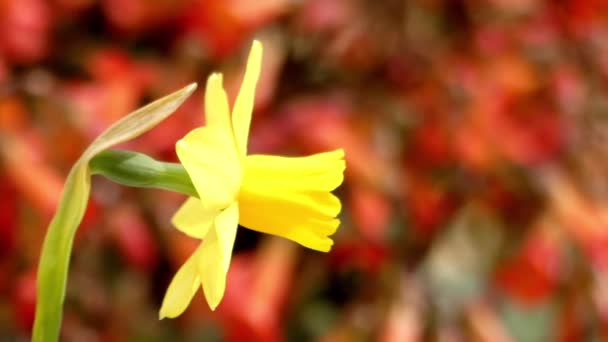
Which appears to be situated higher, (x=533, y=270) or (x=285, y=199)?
(x=533, y=270)

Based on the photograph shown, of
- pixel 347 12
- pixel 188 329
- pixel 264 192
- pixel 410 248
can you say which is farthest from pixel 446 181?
pixel 264 192

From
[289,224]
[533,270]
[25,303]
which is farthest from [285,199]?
[533,270]

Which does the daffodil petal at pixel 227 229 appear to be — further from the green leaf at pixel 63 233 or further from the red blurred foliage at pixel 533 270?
the red blurred foliage at pixel 533 270

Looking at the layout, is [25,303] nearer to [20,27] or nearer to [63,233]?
[20,27]

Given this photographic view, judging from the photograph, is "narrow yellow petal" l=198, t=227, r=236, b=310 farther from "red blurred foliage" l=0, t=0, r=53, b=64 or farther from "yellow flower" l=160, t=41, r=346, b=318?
"red blurred foliage" l=0, t=0, r=53, b=64

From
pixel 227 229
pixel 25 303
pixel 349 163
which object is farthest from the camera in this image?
pixel 349 163

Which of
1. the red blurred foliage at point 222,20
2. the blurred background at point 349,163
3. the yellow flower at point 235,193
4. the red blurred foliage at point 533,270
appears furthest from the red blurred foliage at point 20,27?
the yellow flower at point 235,193

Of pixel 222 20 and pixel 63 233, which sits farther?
pixel 222 20
